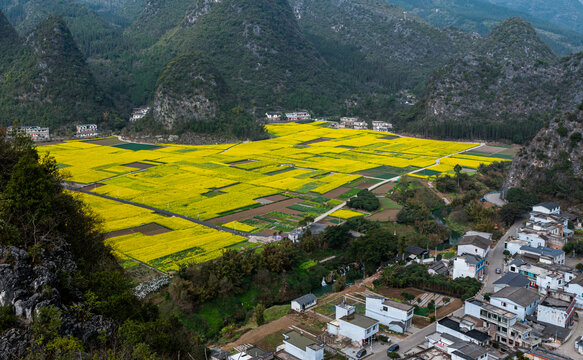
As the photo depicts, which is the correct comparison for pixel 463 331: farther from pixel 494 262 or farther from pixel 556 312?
Result: pixel 494 262

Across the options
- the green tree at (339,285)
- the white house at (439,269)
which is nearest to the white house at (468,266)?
the white house at (439,269)

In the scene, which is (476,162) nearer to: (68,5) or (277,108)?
(277,108)

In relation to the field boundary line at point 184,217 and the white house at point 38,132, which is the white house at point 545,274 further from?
the white house at point 38,132

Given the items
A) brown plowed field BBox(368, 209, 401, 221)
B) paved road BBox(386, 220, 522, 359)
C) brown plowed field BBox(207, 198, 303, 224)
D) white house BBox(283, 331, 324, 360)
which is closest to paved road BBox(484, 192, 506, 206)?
paved road BBox(386, 220, 522, 359)

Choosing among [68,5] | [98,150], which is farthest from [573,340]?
[68,5]

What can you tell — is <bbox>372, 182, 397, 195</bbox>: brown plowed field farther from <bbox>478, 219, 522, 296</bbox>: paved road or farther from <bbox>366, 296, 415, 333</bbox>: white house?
<bbox>366, 296, 415, 333</bbox>: white house
